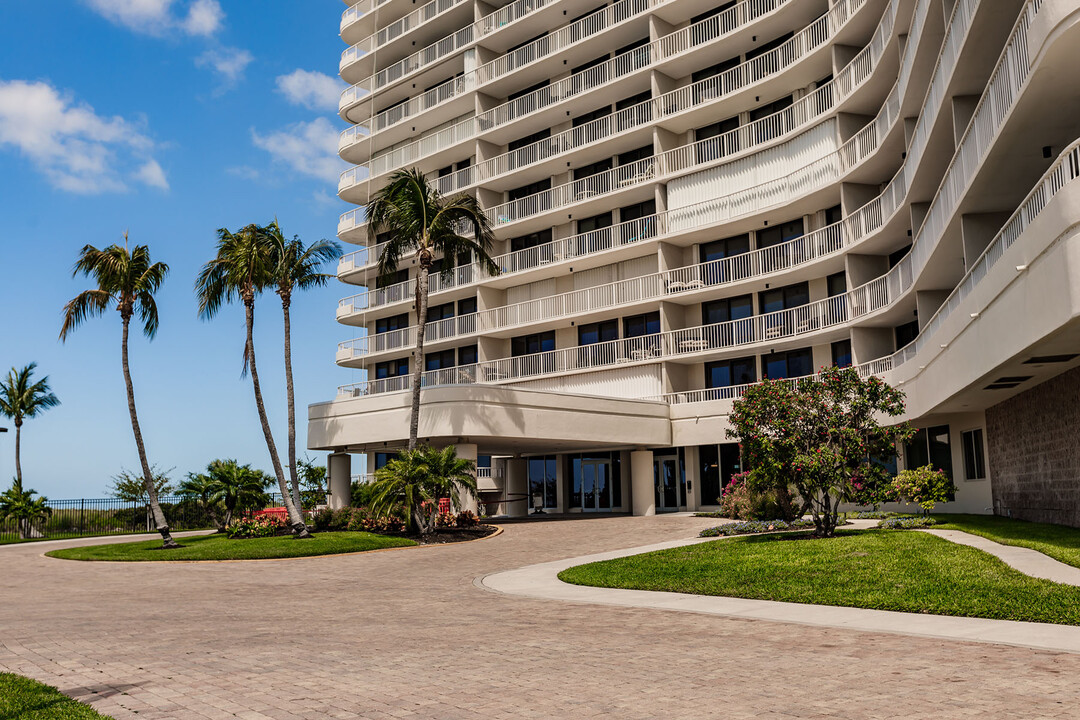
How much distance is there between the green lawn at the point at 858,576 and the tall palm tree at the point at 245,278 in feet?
56.2

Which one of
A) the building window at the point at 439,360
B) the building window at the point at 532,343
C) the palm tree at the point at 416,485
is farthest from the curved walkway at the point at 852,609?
the building window at the point at 439,360

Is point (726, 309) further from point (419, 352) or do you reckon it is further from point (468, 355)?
point (419, 352)

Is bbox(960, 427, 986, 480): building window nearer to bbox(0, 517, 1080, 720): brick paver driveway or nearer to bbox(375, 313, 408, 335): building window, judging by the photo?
bbox(0, 517, 1080, 720): brick paver driveway

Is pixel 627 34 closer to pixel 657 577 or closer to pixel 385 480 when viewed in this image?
pixel 385 480

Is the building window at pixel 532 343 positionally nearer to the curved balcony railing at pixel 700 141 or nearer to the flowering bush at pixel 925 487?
the curved balcony railing at pixel 700 141

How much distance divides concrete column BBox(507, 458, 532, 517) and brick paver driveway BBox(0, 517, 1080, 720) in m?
27.5

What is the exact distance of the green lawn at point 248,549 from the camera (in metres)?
24.8

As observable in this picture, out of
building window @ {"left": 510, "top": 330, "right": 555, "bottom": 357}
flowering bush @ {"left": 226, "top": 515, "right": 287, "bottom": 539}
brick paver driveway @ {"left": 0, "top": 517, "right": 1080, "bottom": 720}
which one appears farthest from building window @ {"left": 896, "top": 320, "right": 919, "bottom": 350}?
brick paver driveway @ {"left": 0, "top": 517, "right": 1080, "bottom": 720}

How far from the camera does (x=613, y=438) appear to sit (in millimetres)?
36656

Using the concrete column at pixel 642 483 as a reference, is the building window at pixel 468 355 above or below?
above

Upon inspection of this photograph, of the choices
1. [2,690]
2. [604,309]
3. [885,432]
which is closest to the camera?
[2,690]

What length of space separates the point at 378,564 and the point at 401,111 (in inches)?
1481

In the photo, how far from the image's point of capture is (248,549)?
25359mm

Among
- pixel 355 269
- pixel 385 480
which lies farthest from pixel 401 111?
pixel 385 480
